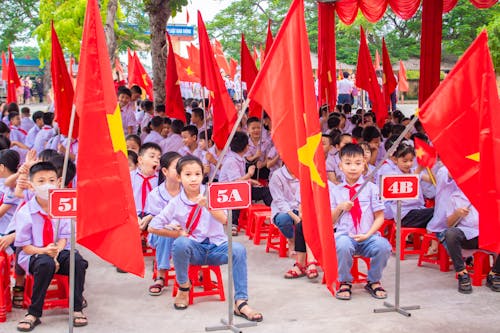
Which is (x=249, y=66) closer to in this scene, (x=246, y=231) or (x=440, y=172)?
(x=246, y=231)

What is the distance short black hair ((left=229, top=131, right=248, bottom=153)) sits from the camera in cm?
801

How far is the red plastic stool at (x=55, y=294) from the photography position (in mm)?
5180

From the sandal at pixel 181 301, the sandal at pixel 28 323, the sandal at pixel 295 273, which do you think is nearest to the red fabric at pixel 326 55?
the sandal at pixel 295 273

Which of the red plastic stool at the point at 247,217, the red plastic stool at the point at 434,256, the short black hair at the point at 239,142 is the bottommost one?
the red plastic stool at the point at 434,256

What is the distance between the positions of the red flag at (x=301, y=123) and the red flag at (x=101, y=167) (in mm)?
1038

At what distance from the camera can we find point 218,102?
804 centimetres

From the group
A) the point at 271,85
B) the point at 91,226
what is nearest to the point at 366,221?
the point at 271,85

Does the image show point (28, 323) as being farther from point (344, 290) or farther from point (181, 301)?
point (344, 290)

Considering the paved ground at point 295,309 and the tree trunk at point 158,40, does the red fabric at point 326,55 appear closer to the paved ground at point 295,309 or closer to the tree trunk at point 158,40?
the tree trunk at point 158,40

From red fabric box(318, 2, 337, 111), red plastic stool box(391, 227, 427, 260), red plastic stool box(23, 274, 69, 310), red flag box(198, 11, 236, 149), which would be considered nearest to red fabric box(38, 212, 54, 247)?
red plastic stool box(23, 274, 69, 310)

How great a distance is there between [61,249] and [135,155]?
7.91 ft

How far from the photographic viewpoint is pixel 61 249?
5074 millimetres

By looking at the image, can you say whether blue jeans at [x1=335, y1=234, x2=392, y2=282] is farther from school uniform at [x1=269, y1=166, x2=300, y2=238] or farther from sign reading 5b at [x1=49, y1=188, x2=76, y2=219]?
sign reading 5b at [x1=49, y1=188, x2=76, y2=219]

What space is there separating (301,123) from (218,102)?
3.72 m
